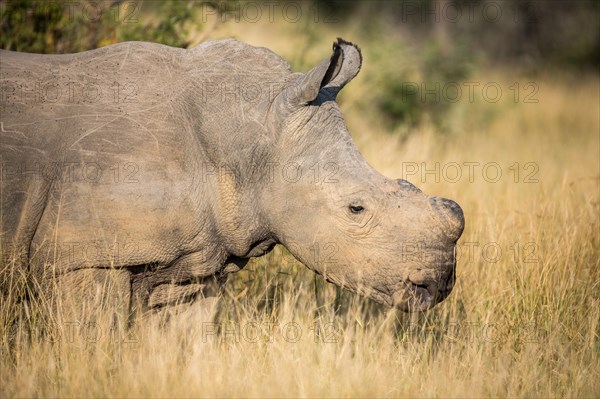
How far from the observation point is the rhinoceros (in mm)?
4453

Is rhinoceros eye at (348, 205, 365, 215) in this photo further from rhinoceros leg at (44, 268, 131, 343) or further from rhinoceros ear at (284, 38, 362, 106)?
rhinoceros leg at (44, 268, 131, 343)

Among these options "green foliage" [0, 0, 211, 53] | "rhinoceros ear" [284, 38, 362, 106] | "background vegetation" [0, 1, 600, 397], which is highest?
"green foliage" [0, 0, 211, 53]

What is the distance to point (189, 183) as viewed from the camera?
183 inches

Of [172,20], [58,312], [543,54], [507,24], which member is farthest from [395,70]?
[507,24]

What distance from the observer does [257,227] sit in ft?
16.2

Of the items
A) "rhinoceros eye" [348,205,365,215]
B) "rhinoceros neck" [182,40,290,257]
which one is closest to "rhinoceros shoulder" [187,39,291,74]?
"rhinoceros neck" [182,40,290,257]

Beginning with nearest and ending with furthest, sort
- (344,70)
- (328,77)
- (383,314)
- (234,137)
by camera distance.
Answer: (234,137) < (328,77) < (344,70) < (383,314)

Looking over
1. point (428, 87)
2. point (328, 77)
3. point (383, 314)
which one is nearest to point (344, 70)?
point (328, 77)

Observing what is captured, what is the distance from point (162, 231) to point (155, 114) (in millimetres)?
664

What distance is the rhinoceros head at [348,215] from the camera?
4.70m

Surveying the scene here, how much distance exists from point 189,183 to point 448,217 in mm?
1450

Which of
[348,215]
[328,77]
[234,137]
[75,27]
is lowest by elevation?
[348,215]

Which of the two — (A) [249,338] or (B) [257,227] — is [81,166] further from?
(A) [249,338]

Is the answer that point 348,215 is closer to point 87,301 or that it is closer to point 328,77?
point 328,77
